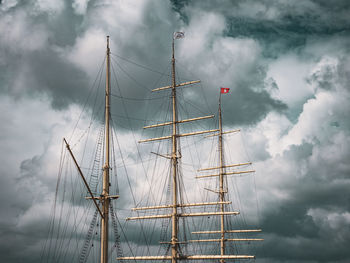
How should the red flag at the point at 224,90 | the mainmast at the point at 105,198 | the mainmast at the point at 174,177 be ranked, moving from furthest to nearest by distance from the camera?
1. the red flag at the point at 224,90
2. the mainmast at the point at 174,177
3. the mainmast at the point at 105,198

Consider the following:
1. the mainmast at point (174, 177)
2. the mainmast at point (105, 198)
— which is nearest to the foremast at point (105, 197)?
the mainmast at point (105, 198)

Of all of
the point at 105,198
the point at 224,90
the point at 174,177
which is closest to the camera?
the point at 105,198

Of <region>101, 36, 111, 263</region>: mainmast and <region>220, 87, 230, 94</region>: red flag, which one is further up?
<region>220, 87, 230, 94</region>: red flag

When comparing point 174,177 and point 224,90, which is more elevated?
point 224,90

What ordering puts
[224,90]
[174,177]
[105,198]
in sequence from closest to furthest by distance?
[105,198] < [174,177] < [224,90]

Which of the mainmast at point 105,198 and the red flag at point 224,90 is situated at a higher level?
the red flag at point 224,90

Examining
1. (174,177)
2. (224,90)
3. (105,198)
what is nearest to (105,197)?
(105,198)

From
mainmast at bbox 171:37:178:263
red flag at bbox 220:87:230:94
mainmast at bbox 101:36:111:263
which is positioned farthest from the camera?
red flag at bbox 220:87:230:94

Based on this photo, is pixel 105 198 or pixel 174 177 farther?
pixel 174 177

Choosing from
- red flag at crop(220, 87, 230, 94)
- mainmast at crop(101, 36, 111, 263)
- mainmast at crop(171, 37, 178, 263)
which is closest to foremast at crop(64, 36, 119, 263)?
mainmast at crop(101, 36, 111, 263)

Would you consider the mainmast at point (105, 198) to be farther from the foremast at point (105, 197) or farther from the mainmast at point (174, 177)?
the mainmast at point (174, 177)

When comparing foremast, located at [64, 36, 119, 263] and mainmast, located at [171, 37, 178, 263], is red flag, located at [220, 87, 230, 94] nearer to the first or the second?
mainmast, located at [171, 37, 178, 263]

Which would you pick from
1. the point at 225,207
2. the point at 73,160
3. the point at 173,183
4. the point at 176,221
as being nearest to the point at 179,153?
the point at 173,183

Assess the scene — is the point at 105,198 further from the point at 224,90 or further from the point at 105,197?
the point at 224,90
